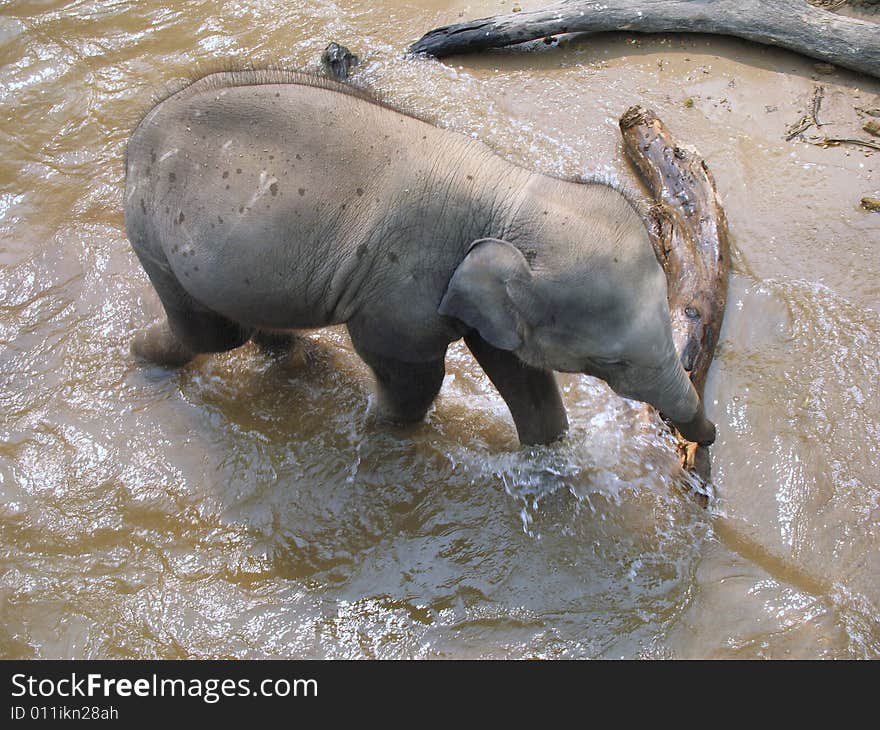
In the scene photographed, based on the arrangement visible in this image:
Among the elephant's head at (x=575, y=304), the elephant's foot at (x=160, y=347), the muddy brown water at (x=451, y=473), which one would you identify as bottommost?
the muddy brown water at (x=451, y=473)

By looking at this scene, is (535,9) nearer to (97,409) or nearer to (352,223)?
(352,223)

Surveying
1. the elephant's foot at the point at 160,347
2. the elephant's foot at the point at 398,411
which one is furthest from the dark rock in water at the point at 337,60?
the elephant's foot at the point at 398,411

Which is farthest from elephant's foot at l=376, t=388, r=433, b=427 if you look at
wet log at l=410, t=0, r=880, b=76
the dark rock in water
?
wet log at l=410, t=0, r=880, b=76

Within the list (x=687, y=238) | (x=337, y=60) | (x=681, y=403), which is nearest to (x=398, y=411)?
(x=681, y=403)

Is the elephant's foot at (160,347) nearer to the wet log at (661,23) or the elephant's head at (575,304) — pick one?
the elephant's head at (575,304)

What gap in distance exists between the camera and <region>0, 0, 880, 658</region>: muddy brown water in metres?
3.29

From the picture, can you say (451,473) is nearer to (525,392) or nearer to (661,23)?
(525,392)

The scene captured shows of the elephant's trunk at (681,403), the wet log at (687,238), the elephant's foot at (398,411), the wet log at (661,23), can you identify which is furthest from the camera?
the wet log at (661,23)

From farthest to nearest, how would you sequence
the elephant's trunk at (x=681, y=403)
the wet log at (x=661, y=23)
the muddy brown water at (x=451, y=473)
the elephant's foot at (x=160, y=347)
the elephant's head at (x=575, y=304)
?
the wet log at (x=661, y=23) < the elephant's foot at (x=160, y=347) < the muddy brown water at (x=451, y=473) < the elephant's trunk at (x=681, y=403) < the elephant's head at (x=575, y=304)

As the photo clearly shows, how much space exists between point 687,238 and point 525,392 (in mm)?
1441

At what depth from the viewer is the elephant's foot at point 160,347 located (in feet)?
13.4

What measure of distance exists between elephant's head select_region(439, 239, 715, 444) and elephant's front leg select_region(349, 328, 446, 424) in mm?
497

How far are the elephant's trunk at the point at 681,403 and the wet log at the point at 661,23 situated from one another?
12.1 feet

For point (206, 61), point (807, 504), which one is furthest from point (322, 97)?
point (206, 61)
